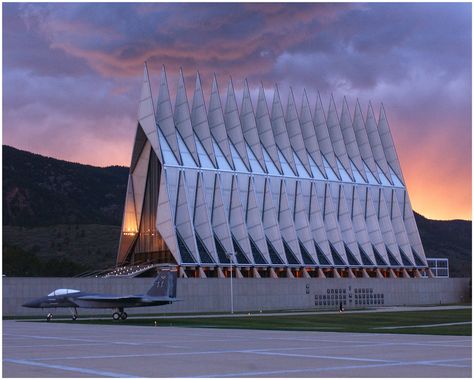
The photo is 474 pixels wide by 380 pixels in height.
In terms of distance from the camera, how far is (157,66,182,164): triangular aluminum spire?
82.8m

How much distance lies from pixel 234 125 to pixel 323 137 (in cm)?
1568

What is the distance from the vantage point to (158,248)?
84.1m

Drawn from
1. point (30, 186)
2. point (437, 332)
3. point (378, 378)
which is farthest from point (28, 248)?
point (378, 378)

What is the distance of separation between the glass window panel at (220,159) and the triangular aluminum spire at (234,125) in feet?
8.20

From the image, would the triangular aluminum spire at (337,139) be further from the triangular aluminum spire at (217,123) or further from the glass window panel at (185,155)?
the glass window panel at (185,155)

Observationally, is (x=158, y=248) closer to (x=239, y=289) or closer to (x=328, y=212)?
(x=239, y=289)

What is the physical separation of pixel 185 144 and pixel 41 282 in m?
24.8

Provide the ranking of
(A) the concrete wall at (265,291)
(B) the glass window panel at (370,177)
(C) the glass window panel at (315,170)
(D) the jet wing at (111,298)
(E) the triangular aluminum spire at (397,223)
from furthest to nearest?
(B) the glass window panel at (370,177), (E) the triangular aluminum spire at (397,223), (C) the glass window panel at (315,170), (A) the concrete wall at (265,291), (D) the jet wing at (111,298)

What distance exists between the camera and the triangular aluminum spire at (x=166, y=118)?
82.8 meters

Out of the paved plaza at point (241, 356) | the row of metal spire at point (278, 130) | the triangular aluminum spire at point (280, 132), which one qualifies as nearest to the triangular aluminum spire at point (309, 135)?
the row of metal spire at point (278, 130)

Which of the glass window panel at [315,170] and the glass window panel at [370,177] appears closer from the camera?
the glass window panel at [315,170]

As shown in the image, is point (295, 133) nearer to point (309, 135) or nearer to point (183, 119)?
point (309, 135)

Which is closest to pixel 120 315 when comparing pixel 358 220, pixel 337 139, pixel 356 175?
pixel 358 220

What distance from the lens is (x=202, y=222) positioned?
82062 millimetres
